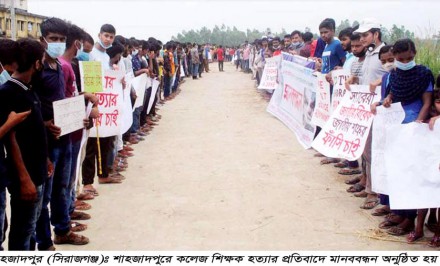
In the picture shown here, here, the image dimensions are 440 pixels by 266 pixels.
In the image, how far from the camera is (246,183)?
6078 mm

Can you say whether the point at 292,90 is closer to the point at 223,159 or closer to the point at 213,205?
the point at 223,159

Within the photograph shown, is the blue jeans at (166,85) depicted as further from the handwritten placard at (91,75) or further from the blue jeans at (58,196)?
the blue jeans at (58,196)

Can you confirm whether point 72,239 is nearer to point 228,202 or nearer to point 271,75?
point 228,202

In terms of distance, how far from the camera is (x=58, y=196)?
4.14m

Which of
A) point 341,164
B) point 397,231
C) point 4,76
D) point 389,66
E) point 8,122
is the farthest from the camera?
point 341,164

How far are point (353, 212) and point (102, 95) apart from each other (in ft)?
10.7

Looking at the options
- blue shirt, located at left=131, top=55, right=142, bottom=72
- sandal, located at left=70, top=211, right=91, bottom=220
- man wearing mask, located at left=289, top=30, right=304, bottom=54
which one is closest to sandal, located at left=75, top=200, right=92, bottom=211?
sandal, located at left=70, top=211, right=91, bottom=220

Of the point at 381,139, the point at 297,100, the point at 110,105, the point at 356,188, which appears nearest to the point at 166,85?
the point at 297,100

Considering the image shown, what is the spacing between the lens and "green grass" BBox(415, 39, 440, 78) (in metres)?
8.87

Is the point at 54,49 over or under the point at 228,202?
over

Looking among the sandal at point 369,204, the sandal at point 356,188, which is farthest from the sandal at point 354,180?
the sandal at point 369,204

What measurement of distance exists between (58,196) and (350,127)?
3.24 m

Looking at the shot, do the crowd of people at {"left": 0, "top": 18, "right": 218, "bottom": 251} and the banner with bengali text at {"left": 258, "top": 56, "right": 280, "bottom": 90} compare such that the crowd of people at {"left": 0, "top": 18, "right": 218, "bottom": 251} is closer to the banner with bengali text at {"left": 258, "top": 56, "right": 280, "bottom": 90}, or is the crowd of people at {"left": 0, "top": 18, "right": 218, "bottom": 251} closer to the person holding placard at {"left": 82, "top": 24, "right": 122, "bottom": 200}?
the person holding placard at {"left": 82, "top": 24, "right": 122, "bottom": 200}
